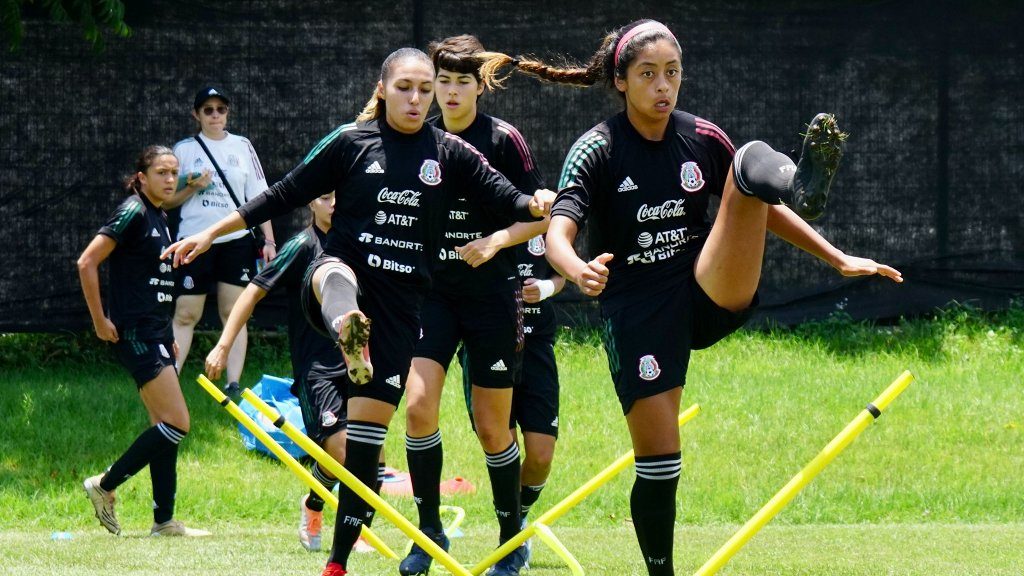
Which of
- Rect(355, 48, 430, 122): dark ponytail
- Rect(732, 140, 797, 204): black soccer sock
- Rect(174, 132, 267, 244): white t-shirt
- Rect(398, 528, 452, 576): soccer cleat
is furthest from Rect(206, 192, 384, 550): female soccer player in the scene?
Rect(174, 132, 267, 244): white t-shirt

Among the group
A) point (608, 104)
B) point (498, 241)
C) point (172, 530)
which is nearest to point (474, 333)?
point (498, 241)

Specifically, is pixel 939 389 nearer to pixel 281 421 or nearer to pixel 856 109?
pixel 856 109

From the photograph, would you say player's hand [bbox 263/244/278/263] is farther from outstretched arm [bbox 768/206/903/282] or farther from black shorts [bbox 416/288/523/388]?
outstretched arm [bbox 768/206/903/282]

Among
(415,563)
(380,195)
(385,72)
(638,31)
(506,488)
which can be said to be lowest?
(415,563)

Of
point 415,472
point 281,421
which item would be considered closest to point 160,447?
point 415,472

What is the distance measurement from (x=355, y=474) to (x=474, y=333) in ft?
3.68

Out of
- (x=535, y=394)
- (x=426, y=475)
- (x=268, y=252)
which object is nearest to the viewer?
(x=426, y=475)

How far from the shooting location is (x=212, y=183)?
10828mm

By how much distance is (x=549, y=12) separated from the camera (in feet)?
37.9

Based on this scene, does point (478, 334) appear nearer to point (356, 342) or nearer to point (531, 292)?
point (531, 292)

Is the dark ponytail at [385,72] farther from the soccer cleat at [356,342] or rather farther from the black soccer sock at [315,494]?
the black soccer sock at [315,494]

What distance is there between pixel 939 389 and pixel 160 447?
5984 mm

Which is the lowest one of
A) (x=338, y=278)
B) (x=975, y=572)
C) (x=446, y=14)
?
(x=975, y=572)

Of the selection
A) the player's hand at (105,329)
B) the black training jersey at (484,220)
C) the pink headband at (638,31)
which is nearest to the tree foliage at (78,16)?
the player's hand at (105,329)
